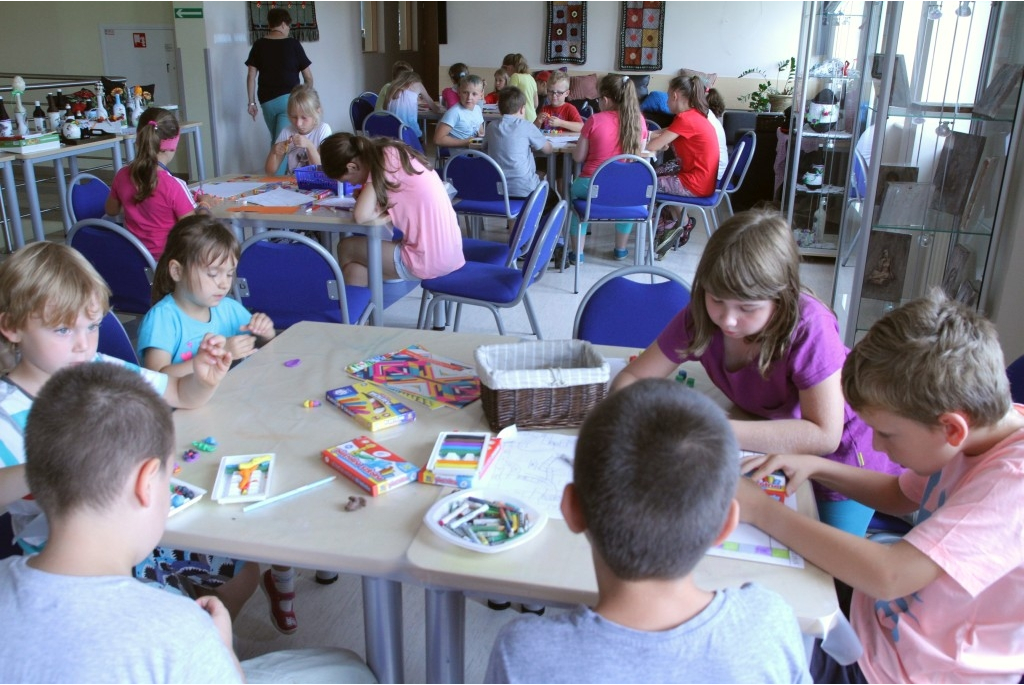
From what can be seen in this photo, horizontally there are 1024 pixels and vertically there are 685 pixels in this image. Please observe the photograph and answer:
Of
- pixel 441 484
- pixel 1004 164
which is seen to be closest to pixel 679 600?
pixel 441 484

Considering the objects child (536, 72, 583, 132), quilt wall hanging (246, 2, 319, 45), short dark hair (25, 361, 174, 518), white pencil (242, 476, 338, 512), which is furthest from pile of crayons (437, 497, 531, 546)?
quilt wall hanging (246, 2, 319, 45)

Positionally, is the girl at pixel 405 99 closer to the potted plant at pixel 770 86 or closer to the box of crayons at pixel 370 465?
the potted plant at pixel 770 86

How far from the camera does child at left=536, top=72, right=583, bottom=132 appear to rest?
6.33 meters

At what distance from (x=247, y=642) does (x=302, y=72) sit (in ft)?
19.0

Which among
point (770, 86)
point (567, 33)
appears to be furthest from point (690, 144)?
point (567, 33)

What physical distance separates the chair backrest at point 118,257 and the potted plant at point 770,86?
6545 millimetres

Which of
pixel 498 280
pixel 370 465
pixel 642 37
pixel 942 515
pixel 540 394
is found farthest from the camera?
pixel 642 37

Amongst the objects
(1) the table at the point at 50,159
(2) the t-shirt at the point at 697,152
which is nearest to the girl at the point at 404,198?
(1) the table at the point at 50,159

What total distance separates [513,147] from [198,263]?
321 centimetres

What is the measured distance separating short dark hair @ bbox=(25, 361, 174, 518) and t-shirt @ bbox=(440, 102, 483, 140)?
5.01 m

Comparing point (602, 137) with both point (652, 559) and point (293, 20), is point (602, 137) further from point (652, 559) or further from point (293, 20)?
point (652, 559)

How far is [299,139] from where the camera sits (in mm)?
4430

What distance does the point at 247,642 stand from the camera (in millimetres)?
1946

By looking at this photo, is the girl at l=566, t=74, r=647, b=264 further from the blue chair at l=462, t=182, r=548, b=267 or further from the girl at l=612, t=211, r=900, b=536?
the girl at l=612, t=211, r=900, b=536
